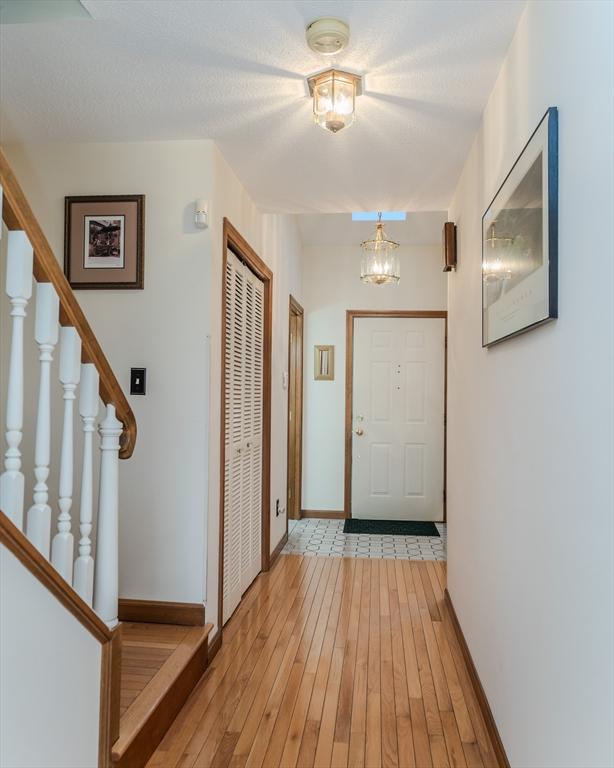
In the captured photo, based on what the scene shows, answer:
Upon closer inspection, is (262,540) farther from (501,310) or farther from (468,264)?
(501,310)

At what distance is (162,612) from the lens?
256cm

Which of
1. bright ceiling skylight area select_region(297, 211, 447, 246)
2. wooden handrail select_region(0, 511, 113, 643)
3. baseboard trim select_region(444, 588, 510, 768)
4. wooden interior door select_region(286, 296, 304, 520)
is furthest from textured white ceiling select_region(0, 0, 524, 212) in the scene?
wooden interior door select_region(286, 296, 304, 520)

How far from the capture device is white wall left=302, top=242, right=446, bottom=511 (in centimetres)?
563

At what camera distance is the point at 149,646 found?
2.33 metres

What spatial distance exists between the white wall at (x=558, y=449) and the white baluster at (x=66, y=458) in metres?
1.23

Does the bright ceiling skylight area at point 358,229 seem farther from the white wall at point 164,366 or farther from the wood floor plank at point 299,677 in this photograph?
the wood floor plank at point 299,677

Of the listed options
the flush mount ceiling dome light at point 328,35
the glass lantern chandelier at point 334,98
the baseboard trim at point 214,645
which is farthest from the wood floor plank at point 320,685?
the flush mount ceiling dome light at point 328,35

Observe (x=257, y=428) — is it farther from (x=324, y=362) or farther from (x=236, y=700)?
(x=324, y=362)

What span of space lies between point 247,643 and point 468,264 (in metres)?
2.11

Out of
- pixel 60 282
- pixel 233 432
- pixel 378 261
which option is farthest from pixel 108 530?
pixel 378 261

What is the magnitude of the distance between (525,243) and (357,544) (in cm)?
353

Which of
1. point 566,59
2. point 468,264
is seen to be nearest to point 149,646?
point 468,264

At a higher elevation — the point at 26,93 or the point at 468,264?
the point at 26,93

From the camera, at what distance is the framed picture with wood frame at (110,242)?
8.67 feet
